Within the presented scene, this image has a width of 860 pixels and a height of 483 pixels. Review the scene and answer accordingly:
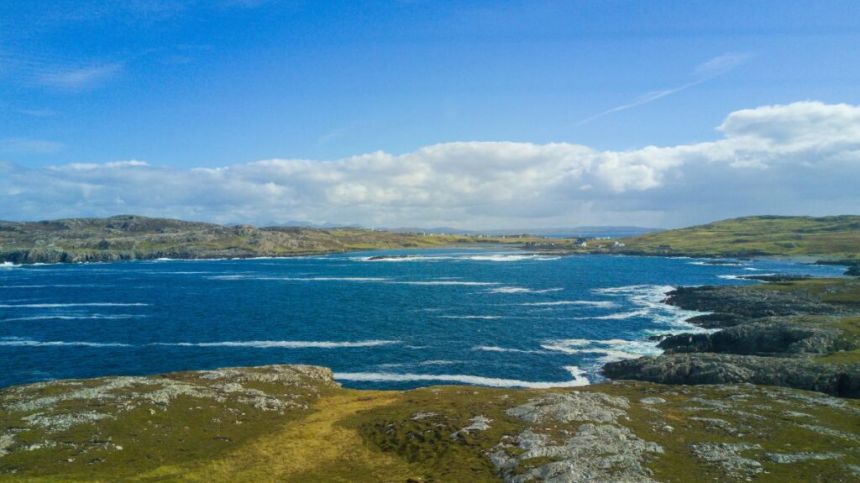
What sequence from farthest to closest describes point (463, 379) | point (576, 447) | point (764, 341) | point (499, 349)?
point (499, 349)
point (764, 341)
point (463, 379)
point (576, 447)

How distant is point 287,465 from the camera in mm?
44688

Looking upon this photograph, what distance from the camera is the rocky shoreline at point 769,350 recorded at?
69125mm

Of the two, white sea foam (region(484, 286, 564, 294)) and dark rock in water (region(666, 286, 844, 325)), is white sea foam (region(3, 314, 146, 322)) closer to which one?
white sea foam (region(484, 286, 564, 294))

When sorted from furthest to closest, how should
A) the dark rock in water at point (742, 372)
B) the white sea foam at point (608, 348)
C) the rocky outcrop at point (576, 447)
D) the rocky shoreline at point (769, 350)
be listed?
the white sea foam at point (608, 348), the rocky shoreline at point (769, 350), the dark rock in water at point (742, 372), the rocky outcrop at point (576, 447)

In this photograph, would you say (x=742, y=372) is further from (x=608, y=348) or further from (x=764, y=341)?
(x=608, y=348)

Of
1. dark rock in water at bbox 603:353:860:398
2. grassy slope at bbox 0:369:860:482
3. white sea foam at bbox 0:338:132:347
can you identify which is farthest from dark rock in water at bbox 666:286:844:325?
white sea foam at bbox 0:338:132:347

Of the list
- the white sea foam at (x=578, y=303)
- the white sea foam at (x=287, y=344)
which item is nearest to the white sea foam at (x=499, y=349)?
the white sea foam at (x=287, y=344)

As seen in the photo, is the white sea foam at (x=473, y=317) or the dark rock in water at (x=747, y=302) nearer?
the dark rock in water at (x=747, y=302)

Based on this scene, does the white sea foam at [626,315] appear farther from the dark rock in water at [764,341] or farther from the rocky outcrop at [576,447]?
the rocky outcrop at [576,447]

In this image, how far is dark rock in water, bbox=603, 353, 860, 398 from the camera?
65562 millimetres

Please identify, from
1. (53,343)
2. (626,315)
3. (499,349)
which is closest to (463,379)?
(499,349)

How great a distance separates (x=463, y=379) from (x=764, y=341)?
5445 centimetres

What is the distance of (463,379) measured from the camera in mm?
85688

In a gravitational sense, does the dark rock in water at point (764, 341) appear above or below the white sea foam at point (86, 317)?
above
